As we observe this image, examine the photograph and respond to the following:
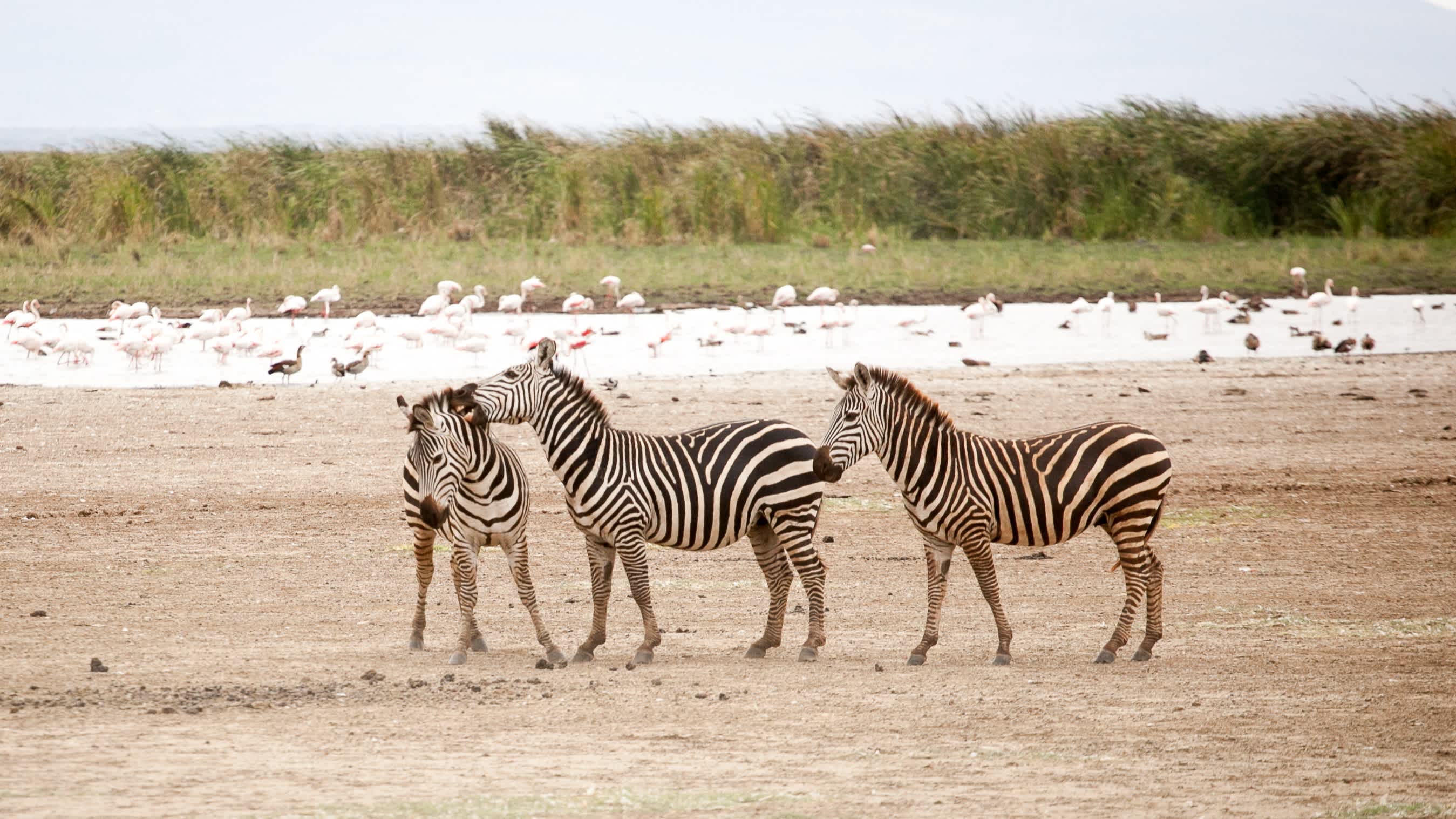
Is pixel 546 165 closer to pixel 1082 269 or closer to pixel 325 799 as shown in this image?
pixel 1082 269

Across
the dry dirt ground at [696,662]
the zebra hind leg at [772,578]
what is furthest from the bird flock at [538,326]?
the zebra hind leg at [772,578]

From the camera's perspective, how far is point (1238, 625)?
9.66 meters

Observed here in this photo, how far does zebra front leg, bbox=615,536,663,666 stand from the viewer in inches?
338

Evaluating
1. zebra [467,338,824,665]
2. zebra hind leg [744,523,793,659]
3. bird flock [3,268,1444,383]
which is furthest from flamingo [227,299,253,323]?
zebra hind leg [744,523,793,659]

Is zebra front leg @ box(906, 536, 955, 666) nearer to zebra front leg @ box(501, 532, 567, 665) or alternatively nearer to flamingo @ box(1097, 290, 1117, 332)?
zebra front leg @ box(501, 532, 567, 665)

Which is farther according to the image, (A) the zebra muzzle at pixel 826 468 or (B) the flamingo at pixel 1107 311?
(B) the flamingo at pixel 1107 311

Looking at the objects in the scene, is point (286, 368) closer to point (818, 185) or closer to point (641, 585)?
point (641, 585)

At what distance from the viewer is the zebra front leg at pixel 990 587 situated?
8641 mm

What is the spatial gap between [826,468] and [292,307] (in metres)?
14.8

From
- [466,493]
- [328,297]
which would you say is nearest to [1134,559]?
[466,493]

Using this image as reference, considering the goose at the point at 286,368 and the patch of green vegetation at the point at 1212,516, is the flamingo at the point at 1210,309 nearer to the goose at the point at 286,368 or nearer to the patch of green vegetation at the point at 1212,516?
the patch of green vegetation at the point at 1212,516

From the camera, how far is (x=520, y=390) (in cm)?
870

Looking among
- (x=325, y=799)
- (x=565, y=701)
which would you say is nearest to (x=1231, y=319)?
(x=565, y=701)

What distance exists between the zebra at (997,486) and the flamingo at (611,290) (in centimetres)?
1466
